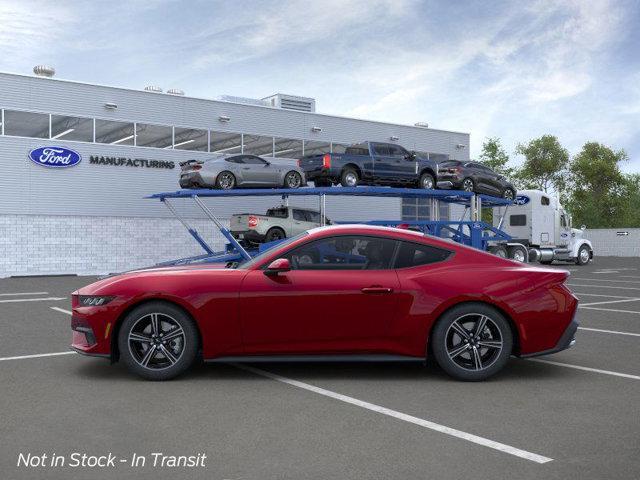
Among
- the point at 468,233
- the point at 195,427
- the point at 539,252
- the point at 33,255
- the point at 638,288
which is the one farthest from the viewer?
the point at 539,252

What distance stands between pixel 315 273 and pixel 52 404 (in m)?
2.43

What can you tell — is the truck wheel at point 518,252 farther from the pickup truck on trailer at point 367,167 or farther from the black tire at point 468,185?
the pickup truck on trailer at point 367,167

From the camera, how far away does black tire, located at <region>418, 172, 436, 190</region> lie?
2089cm

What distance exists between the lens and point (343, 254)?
20.9 ft

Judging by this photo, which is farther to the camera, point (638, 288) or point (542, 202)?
point (542, 202)

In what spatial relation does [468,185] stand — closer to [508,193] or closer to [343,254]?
[508,193]

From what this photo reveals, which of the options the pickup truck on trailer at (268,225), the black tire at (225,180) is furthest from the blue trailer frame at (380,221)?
the pickup truck on trailer at (268,225)

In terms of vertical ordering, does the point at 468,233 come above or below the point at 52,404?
above

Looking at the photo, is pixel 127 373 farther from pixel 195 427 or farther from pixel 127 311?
pixel 195 427

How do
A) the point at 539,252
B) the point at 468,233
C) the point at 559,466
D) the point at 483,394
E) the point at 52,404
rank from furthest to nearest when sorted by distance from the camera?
1. the point at 539,252
2. the point at 468,233
3. the point at 483,394
4. the point at 52,404
5. the point at 559,466

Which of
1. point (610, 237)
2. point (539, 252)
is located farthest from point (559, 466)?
point (610, 237)

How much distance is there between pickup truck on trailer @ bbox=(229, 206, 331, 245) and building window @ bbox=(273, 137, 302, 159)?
1010 cm

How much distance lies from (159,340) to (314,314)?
1.41m

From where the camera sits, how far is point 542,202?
30.0m
